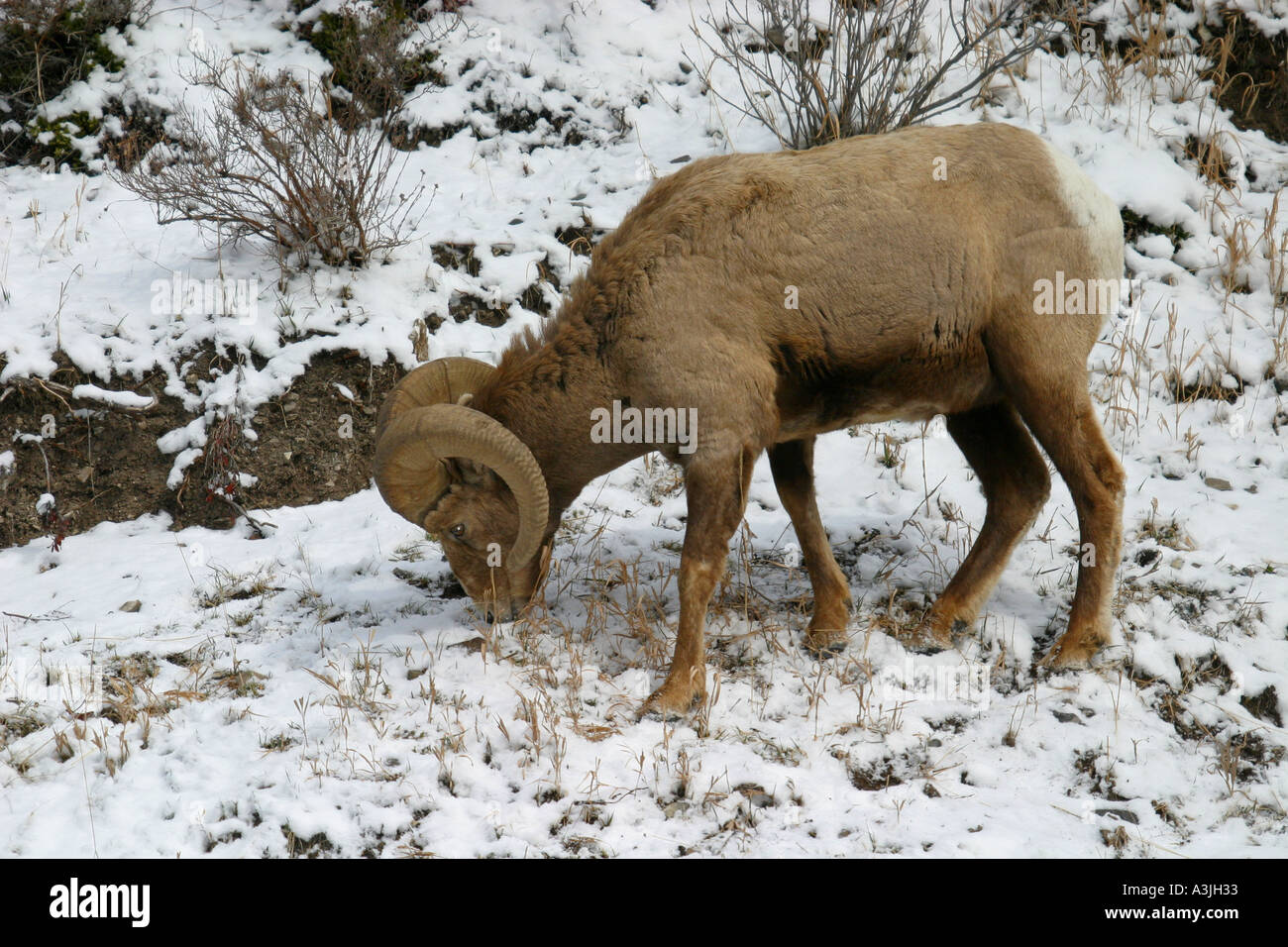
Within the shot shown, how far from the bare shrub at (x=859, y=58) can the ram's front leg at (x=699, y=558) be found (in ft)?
14.5

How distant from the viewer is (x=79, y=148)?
963cm

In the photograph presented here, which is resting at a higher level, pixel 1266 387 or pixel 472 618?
pixel 1266 387

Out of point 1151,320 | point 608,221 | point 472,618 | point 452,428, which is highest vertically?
point 608,221

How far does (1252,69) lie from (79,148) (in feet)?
33.3

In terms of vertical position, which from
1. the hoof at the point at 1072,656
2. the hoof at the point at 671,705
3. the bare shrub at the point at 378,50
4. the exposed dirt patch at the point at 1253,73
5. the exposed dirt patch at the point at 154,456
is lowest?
the hoof at the point at 671,705

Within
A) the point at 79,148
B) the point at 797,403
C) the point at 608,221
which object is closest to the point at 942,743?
the point at 797,403

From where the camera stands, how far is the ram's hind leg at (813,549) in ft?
18.7

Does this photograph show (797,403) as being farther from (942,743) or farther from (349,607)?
(349,607)

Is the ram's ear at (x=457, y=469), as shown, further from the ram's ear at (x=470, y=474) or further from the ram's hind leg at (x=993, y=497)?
the ram's hind leg at (x=993, y=497)

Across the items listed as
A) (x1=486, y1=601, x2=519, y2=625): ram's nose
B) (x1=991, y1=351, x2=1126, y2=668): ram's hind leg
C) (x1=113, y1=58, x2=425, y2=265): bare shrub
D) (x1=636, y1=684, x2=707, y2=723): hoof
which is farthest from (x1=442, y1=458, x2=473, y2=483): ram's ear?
(x1=113, y1=58, x2=425, y2=265): bare shrub

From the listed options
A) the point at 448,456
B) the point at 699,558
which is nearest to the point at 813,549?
the point at 699,558

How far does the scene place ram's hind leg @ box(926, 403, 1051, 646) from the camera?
225 inches

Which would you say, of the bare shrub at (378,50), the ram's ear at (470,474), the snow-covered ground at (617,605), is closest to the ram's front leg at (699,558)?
the snow-covered ground at (617,605)

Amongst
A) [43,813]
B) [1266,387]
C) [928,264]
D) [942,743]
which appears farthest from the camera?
[1266,387]
